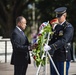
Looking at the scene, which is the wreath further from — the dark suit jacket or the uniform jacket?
the dark suit jacket

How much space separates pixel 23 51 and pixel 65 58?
3.11ft

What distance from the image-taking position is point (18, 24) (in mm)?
7270

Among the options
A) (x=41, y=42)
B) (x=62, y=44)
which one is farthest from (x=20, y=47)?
(x=62, y=44)

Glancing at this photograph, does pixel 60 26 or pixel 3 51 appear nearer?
pixel 60 26

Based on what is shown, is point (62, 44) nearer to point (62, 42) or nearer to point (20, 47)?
point (62, 42)

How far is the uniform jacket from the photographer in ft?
21.1

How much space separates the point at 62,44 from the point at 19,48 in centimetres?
104

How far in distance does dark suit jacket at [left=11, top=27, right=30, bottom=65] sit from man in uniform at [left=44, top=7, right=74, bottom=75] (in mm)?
723

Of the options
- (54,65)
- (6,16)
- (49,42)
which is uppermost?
(6,16)

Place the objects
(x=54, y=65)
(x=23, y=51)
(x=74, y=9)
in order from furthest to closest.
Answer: (x=74, y=9)
(x=23, y=51)
(x=54, y=65)

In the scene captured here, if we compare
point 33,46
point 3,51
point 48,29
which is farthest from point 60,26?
point 3,51

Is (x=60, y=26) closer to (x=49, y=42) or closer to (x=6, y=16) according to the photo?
(x=49, y=42)

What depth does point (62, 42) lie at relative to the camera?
6.40m

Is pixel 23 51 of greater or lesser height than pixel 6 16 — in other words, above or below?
below
